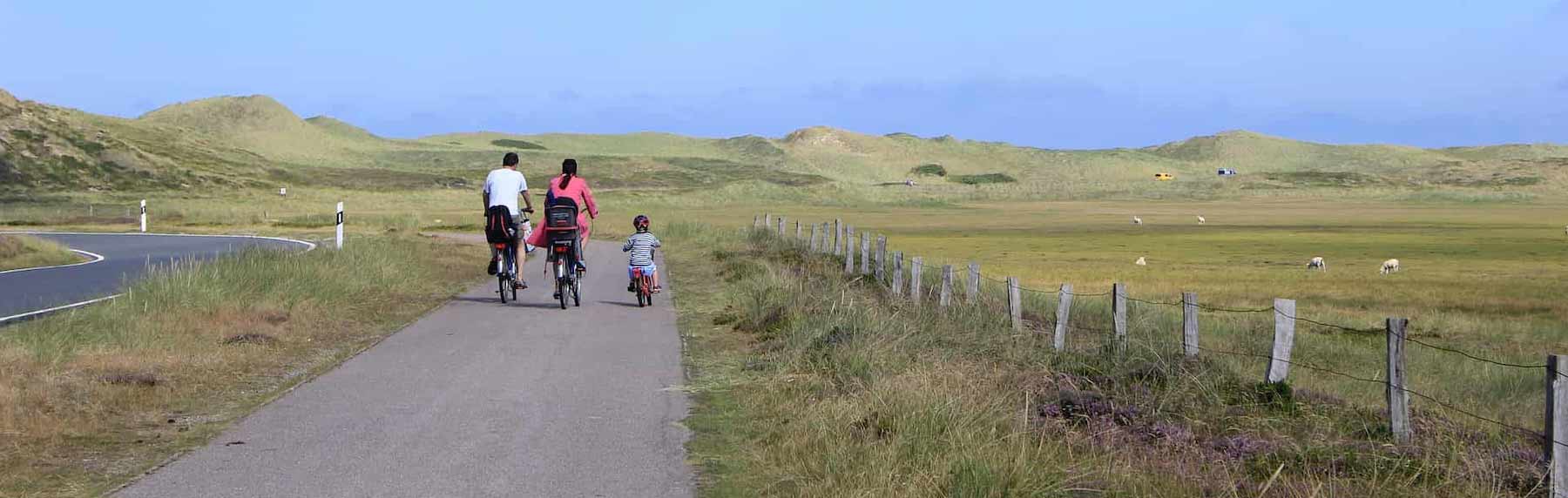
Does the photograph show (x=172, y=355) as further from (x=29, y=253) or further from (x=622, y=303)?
(x=29, y=253)

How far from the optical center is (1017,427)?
27.4 feet

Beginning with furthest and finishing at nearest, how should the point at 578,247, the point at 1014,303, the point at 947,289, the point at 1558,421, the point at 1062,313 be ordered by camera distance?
the point at 578,247, the point at 947,289, the point at 1014,303, the point at 1062,313, the point at 1558,421

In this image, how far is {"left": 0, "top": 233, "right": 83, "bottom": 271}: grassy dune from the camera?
2597 cm

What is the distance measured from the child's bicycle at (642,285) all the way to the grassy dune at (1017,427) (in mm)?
3913

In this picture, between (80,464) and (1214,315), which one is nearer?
(80,464)

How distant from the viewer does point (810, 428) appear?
8461 mm

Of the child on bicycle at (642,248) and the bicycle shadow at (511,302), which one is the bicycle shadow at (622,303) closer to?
the child on bicycle at (642,248)

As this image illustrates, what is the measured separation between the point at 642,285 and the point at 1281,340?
355 inches

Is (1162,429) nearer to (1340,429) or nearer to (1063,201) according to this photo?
(1340,429)

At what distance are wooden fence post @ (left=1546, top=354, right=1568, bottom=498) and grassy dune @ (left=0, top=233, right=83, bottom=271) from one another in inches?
979

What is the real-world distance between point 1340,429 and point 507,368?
20.8 feet

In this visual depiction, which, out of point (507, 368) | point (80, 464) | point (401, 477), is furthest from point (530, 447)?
point (507, 368)

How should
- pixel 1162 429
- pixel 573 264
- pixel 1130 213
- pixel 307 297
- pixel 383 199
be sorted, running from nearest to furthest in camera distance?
1. pixel 1162 429
2. pixel 307 297
3. pixel 573 264
4. pixel 1130 213
5. pixel 383 199

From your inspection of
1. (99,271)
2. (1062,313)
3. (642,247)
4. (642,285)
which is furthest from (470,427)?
(99,271)
